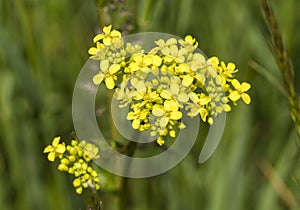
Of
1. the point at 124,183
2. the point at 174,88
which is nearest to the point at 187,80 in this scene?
the point at 174,88

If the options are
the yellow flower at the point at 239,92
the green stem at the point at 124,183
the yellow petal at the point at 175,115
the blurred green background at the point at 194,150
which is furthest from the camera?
the blurred green background at the point at 194,150

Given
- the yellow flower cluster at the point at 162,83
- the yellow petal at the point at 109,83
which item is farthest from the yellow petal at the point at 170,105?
the yellow petal at the point at 109,83

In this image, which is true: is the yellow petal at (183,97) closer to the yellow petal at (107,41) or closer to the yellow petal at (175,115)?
the yellow petal at (175,115)

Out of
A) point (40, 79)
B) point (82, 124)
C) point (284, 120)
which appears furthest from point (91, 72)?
point (284, 120)

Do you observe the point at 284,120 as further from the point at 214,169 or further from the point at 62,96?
the point at 62,96

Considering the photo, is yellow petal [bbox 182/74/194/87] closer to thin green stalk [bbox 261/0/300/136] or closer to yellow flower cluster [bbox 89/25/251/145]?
yellow flower cluster [bbox 89/25/251/145]

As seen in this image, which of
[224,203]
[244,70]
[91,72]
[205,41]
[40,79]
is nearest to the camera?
[91,72]
